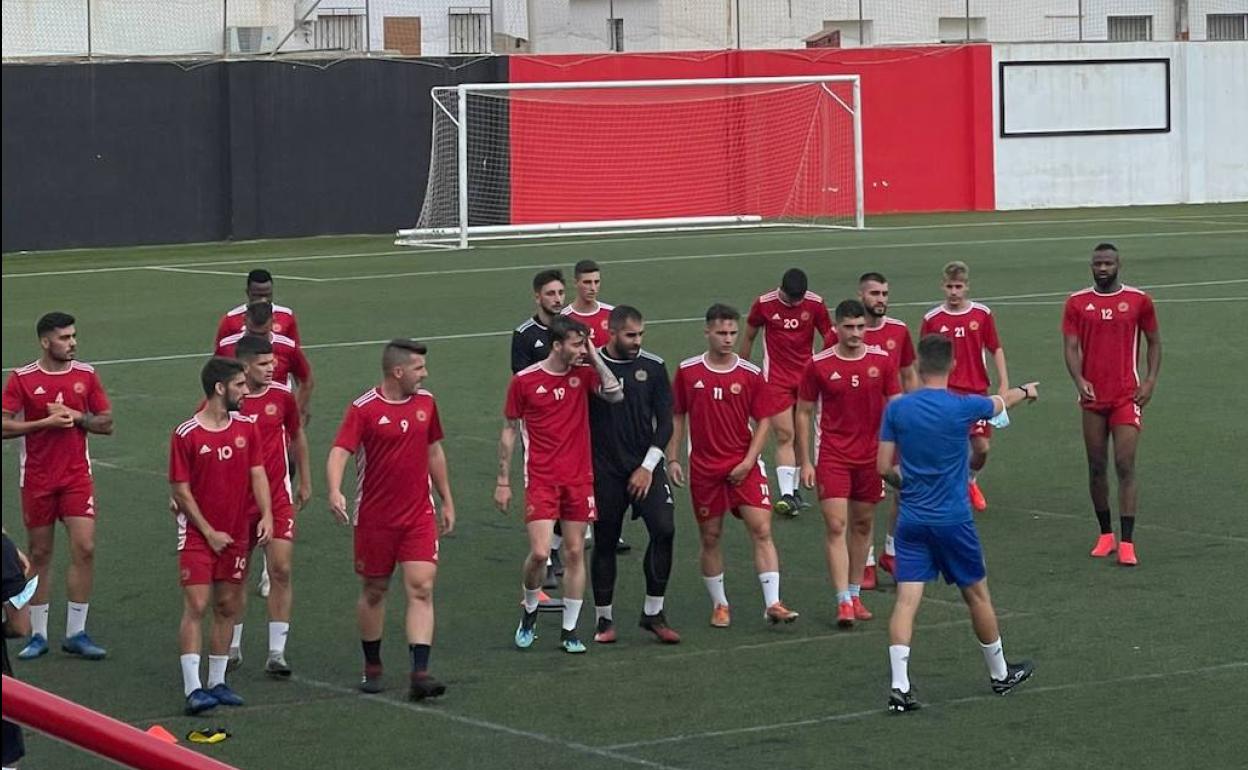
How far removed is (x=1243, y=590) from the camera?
12.1 m

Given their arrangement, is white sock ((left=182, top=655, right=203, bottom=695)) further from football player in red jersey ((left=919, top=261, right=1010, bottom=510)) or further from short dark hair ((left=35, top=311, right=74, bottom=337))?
football player in red jersey ((left=919, top=261, right=1010, bottom=510))

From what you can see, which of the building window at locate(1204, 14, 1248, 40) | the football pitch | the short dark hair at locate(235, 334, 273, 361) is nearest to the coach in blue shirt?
the football pitch

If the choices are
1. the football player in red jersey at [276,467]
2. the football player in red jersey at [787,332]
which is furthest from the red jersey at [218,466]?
the football player in red jersey at [787,332]

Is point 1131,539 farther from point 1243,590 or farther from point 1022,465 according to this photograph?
point 1022,465

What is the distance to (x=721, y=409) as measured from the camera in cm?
1147

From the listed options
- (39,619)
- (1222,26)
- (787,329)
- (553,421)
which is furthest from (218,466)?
(1222,26)

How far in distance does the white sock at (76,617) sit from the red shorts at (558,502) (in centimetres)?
264

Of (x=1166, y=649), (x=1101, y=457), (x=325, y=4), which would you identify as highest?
(x=325, y=4)

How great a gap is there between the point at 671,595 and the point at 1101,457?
3.22 m

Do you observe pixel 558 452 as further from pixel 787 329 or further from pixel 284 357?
pixel 787 329

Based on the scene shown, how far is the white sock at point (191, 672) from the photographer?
10008 millimetres

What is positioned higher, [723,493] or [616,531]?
[723,493]

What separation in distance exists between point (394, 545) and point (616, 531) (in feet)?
5.31

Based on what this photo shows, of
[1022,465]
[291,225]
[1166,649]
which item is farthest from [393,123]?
[1166,649]
